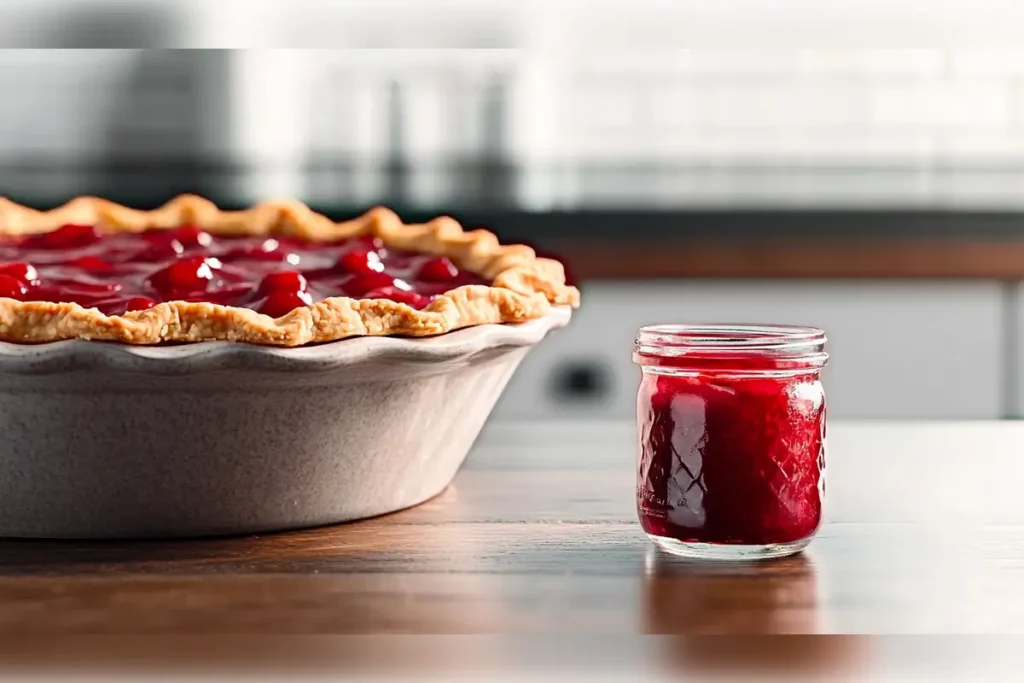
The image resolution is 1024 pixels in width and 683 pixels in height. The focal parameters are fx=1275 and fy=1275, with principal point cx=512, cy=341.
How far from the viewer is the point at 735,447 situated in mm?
766

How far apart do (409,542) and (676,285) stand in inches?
60.5

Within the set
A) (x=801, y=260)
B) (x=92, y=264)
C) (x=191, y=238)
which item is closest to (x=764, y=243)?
(x=801, y=260)

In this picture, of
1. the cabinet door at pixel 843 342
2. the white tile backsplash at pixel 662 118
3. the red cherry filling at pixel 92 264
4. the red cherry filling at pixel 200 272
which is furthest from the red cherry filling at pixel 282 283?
the white tile backsplash at pixel 662 118

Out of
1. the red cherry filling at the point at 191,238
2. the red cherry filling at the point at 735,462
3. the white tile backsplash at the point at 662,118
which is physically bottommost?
the red cherry filling at the point at 735,462

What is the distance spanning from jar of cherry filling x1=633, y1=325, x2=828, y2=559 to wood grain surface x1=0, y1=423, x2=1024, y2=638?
2cm

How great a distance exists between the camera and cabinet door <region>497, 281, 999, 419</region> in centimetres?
228

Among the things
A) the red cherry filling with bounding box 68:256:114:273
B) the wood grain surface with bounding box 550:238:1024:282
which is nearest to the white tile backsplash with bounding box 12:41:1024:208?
the wood grain surface with bounding box 550:238:1024:282

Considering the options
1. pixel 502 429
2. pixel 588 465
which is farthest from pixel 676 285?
pixel 588 465

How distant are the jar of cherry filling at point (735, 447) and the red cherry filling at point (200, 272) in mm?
202

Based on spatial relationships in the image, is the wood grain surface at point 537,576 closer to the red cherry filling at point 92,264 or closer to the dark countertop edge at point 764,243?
the red cherry filling at point 92,264

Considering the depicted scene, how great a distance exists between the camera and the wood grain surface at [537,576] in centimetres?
66

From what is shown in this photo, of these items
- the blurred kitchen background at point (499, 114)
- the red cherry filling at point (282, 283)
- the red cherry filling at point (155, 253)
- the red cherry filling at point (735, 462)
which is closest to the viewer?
the red cherry filling at point (735, 462)

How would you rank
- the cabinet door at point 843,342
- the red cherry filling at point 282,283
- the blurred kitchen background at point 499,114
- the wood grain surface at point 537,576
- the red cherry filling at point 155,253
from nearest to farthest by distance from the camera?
the wood grain surface at point 537,576 → the red cherry filling at point 282,283 → the red cherry filling at point 155,253 → the cabinet door at point 843,342 → the blurred kitchen background at point 499,114

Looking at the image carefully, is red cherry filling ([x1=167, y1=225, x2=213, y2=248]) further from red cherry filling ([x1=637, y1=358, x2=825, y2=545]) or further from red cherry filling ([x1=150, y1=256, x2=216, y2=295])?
red cherry filling ([x1=637, y1=358, x2=825, y2=545])
